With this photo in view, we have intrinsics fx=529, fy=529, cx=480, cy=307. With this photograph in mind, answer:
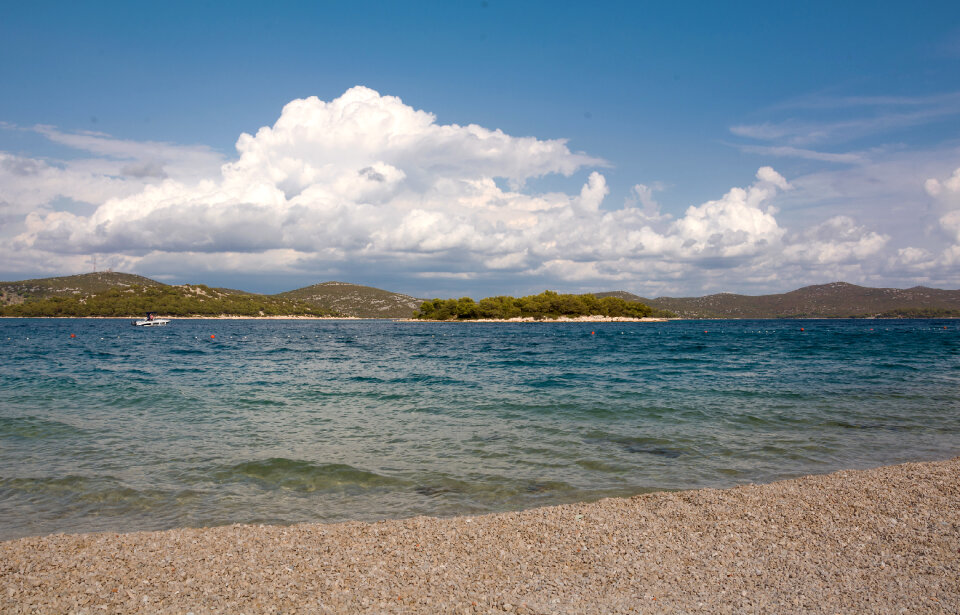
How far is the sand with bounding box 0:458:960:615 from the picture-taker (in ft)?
17.1

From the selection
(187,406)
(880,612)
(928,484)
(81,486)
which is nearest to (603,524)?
(880,612)

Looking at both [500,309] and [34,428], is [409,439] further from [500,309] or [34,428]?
[500,309]

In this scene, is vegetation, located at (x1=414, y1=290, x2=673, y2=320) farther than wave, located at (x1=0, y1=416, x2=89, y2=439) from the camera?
Yes

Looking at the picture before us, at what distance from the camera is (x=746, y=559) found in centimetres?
624

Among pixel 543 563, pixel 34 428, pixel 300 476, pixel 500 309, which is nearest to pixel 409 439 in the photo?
pixel 300 476

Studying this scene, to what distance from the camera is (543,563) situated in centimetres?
622

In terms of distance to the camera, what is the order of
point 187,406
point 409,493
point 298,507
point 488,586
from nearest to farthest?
point 488,586
point 298,507
point 409,493
point 187,406

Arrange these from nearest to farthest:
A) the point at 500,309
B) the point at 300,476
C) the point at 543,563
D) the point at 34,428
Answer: the point at 543,563 → the point at 300,476 → the point at 34,428 → the point at 500,309

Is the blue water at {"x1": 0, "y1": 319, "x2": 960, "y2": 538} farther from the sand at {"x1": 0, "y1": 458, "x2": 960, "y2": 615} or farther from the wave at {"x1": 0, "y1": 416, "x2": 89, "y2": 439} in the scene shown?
the sand at {"x1": 0, "y1": 458, "x2": 960, "y2": 615}

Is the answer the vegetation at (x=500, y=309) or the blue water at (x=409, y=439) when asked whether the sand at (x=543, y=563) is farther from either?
the vegetation at (x=500, y=309)

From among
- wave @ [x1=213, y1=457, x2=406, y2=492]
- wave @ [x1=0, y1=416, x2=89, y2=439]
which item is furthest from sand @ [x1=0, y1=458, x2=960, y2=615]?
wave @ [x1=0, y1=416, x2=89, y2=439]

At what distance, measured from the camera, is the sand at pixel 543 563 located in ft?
17.1

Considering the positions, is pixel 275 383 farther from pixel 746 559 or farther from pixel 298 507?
pixel 746 559

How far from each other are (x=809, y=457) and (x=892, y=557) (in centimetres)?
617
